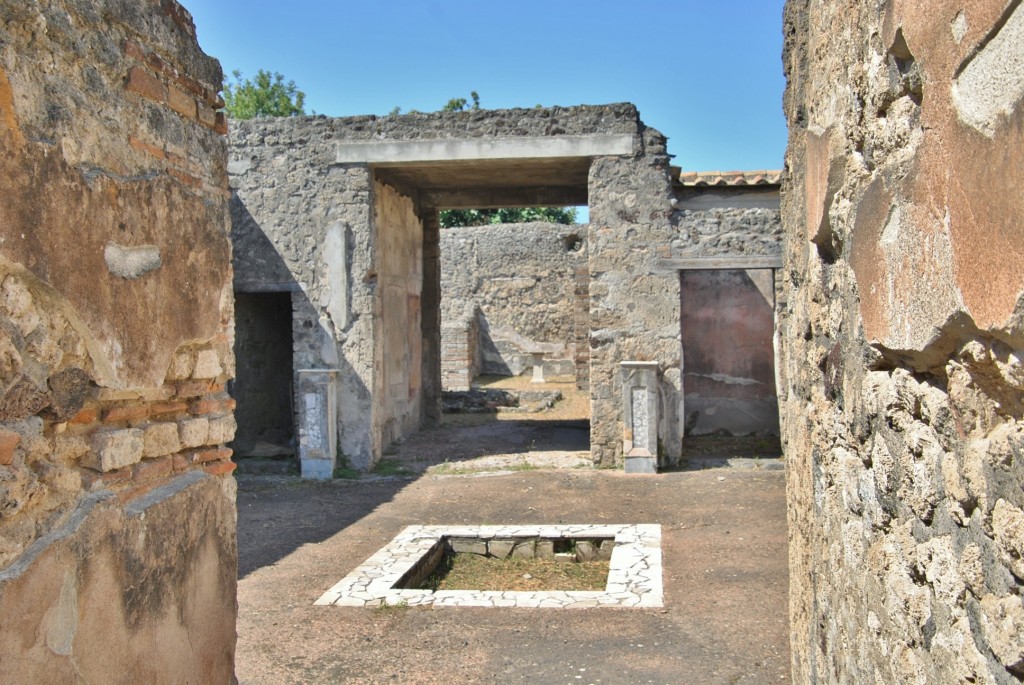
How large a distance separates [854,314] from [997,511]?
940 millimetres

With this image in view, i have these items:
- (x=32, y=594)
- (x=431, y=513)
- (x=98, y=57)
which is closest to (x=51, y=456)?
(x=32, y=594)

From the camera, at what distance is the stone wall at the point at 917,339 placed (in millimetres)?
1257

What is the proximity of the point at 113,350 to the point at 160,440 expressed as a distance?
400 mm

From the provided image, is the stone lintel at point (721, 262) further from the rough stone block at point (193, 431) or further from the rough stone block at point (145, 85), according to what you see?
the rough stone block at point (145, 85)

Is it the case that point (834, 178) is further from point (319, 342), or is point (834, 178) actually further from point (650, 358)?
point (319, 342)

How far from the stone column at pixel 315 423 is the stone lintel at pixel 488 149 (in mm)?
2387

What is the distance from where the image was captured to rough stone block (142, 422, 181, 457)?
9.28ft

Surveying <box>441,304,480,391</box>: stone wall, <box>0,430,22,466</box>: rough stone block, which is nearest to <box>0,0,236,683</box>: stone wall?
<box>0,430,22,466</box>: rough stone block

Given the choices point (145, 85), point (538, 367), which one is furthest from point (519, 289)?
point (145, 85)

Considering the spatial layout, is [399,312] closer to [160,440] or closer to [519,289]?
[160,440]

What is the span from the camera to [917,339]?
5.29ft

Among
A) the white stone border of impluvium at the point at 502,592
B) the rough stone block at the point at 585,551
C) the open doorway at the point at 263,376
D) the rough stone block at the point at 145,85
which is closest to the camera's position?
the rough stone block at the point at 145,85

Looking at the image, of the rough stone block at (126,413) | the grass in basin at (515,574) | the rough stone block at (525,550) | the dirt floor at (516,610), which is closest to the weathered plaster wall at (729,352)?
the dirt floor at (516,610)

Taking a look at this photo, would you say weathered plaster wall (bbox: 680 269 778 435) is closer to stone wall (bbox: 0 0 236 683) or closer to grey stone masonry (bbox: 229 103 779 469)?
grey stone masonry (bbox: 229 103 779 469)
